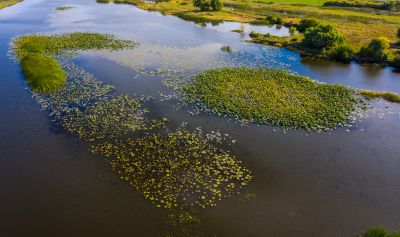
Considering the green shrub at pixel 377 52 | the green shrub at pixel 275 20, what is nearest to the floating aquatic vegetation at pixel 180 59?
the green shrub at pixel 377 52

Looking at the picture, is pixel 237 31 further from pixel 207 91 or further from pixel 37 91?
pixel 37 91

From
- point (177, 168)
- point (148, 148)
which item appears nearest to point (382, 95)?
point (177, 168)

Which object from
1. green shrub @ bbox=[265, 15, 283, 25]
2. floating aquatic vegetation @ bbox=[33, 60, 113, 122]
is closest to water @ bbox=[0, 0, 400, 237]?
floating aquatic vegetation @ bbox=[33, 60, 113, 122]

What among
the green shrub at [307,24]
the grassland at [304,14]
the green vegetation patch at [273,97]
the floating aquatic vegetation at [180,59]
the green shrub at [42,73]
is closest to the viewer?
the green vegetation patch at [273,97]

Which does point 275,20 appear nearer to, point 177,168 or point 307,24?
point 307,24

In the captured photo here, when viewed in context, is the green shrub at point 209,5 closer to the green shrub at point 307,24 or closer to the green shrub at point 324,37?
the green shrub at point 307,24

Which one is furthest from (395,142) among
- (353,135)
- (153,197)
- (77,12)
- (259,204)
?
(77,12)
